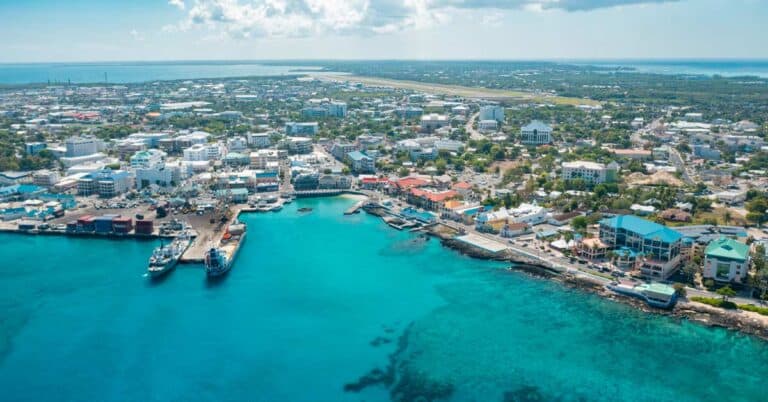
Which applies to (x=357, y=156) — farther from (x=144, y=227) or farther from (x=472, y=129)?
(x=472, y=129)

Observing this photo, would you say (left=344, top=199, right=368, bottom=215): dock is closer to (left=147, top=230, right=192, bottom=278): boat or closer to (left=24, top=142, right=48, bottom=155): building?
(left=147, top=230, right=192, bottom=278): boat

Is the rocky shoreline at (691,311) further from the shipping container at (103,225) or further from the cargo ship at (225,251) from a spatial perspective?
the shipping container at (103,225)

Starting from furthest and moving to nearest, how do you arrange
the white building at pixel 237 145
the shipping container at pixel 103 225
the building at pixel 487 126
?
the building at pixel 487 126
the white building at pixel 237 145
the shipping container at pixel 103 225

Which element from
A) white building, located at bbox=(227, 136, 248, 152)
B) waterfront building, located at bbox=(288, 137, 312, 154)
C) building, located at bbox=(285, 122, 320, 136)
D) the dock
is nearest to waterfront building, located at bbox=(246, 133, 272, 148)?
white building, located at bbox=(227, 136, 248, 152)

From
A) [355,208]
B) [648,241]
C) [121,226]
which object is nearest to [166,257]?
[121,226]

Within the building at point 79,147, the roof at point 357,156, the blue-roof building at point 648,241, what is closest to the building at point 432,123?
the roof at point 357,156

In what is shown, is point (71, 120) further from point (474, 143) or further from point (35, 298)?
point (35, 298)

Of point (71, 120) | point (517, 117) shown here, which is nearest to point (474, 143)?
point (517, 117)
